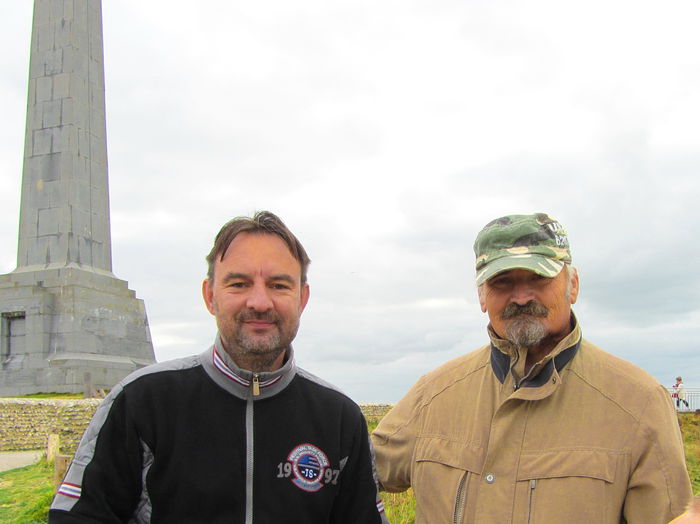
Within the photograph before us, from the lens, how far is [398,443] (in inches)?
129

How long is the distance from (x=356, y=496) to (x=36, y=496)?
7175 millimetres

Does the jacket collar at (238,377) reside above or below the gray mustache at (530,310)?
below

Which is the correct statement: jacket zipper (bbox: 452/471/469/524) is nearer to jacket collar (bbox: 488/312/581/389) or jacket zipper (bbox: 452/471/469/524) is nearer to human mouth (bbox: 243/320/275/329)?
jacket collar (bbox: 488/312/581/389)

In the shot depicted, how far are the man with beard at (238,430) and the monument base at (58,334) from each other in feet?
60.7

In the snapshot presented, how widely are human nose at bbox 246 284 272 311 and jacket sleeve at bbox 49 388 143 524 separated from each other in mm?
596

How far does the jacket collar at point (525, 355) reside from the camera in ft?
9.29

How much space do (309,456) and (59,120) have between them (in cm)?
2167

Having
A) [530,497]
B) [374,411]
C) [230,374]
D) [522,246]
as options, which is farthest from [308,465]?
[374,411]

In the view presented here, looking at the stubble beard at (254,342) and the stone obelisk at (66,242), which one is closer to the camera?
the stubble beard at (254,342)

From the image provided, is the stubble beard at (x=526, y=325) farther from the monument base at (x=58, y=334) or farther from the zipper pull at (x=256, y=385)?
the monument base at (x=58, y=334)

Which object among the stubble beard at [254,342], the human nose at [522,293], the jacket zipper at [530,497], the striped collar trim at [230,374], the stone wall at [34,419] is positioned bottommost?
the jacket zipper at [530,497]

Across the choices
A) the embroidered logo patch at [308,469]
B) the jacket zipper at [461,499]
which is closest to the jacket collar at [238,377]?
the embroidered logo patch at [308,469]

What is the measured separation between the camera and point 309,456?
2781 millimetres

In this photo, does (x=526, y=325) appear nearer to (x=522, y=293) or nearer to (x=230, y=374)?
(x=522, y=293)
